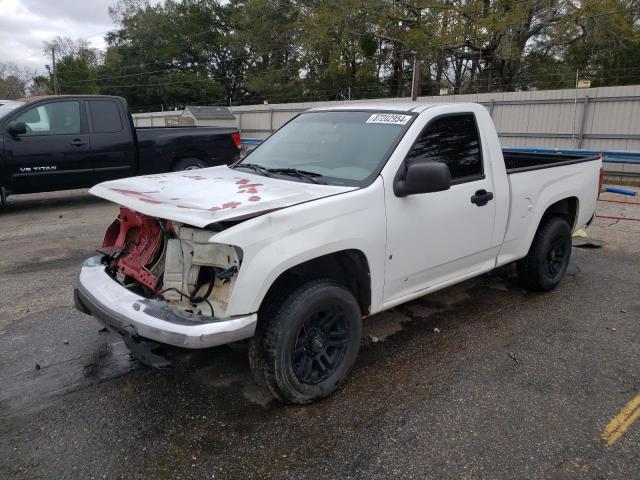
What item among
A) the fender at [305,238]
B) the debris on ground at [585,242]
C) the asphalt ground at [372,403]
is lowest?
the asphalt ground at [372,403]

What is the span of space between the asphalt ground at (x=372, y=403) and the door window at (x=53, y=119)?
452cm

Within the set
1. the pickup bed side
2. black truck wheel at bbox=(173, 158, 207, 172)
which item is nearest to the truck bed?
the pickup bed side

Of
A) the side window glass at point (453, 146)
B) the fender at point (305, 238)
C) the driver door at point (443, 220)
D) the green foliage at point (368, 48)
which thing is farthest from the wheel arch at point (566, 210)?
the green foliage at point (368, 48)

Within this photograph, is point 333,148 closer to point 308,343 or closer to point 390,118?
point 390,118

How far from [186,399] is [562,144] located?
48.8 ft

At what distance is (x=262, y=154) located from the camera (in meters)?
4.20

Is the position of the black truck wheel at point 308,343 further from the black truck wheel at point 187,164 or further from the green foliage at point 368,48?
the green foliage at point 368,48

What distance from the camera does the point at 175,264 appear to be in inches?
114

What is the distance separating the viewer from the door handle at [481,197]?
152 inches

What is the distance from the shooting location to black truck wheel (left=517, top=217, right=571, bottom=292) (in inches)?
187

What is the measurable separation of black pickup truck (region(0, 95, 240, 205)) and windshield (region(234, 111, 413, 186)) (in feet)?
18.0

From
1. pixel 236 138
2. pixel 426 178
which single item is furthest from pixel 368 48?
pixel 426 178

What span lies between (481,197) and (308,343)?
1.82 metres

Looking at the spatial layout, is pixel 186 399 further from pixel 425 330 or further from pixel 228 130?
pixel 228 130
